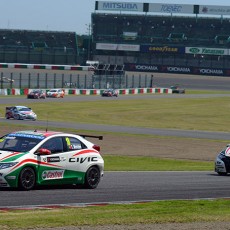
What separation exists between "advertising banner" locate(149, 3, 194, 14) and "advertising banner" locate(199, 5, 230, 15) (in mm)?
2197

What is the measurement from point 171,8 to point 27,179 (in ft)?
501

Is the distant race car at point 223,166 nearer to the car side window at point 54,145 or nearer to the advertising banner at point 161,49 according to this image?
the car side window at point 54,145

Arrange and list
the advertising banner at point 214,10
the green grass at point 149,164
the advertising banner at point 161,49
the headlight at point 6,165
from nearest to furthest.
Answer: the headlight at point 6,165, the green grass at point 149,164, the advertising banner at point 161,49, the advertising banner at point 214,10

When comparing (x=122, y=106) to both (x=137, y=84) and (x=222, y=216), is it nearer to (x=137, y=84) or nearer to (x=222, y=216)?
(x=137, y=84)

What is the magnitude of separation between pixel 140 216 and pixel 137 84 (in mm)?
98850

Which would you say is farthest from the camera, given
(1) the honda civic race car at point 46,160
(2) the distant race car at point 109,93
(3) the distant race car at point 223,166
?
(2) the distant race car at point 109,93

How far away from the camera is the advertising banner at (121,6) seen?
170m

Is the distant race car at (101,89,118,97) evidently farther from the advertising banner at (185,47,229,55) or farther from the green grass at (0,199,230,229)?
the green grass at (0,199,230,229)

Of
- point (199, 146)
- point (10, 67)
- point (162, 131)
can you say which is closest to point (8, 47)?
point (10, 67)

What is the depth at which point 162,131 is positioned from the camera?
54.1m

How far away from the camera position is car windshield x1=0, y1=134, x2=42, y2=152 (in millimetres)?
17984

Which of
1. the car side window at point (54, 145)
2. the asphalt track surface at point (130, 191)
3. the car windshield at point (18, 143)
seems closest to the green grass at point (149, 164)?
the asphalt track surface at point (130, 191)

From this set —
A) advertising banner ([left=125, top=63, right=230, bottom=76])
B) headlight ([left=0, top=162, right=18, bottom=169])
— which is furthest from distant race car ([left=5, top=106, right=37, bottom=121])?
advertising banner ([left=125, top=63, right=230, bottom=76])

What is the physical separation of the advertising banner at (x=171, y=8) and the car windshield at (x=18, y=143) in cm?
14999
